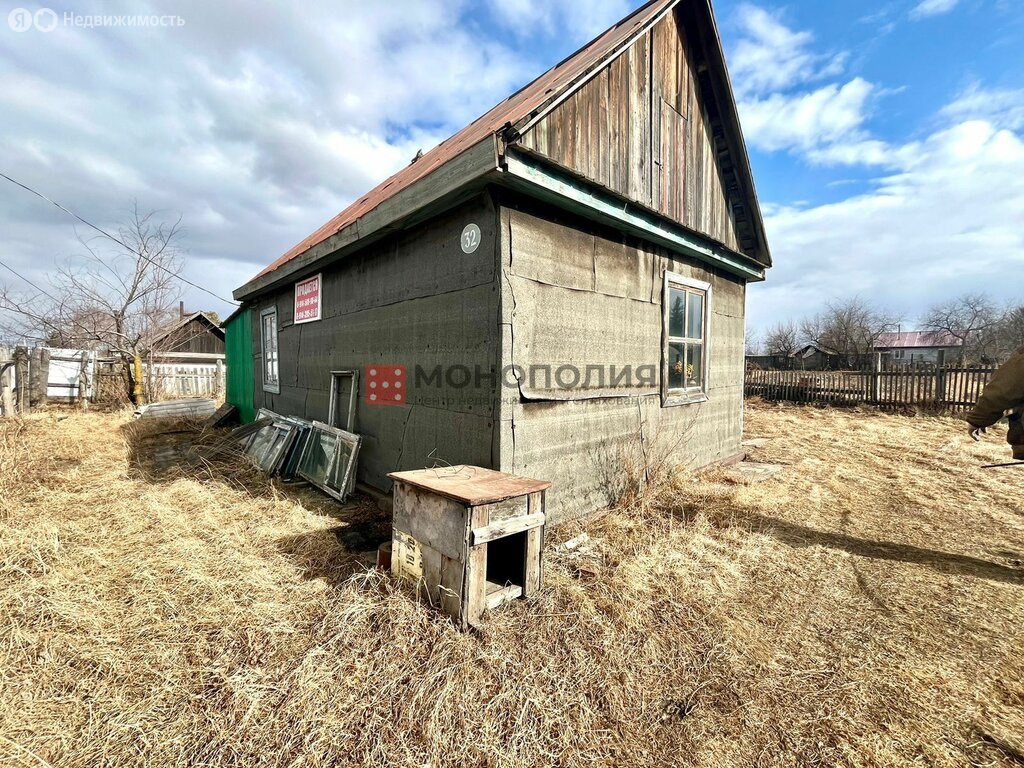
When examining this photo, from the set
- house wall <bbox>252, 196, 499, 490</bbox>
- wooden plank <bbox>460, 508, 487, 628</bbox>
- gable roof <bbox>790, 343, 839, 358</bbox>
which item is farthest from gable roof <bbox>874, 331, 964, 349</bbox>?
wooden plank <bbox>460, 508, 487, 628</bbox>

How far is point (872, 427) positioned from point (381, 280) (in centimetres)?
1187

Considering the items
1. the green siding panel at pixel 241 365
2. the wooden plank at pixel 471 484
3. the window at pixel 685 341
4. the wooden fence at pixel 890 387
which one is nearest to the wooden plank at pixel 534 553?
the wooden plank at pixel 471 484

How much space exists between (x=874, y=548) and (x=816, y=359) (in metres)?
47.1

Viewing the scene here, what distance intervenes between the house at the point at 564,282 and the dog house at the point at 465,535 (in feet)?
2.40

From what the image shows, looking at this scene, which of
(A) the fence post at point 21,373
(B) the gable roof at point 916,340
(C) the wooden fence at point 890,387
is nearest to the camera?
(A) the fence post at point 21,373

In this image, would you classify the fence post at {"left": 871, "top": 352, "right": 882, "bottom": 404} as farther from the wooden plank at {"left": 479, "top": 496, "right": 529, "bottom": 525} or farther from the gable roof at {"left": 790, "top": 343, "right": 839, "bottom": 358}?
the gable roof at {"left": 790, "top": 343, "right": 839, "bottom": 358}

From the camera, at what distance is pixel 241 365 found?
9.50 metres

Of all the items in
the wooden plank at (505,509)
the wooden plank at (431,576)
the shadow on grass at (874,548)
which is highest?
the wooden plank at (505,509)

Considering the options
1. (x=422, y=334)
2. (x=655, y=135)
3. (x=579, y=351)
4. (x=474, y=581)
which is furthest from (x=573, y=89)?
(x=474, y=581)

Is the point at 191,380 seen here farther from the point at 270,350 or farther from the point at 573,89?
the point at 573,89

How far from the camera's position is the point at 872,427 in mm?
10070

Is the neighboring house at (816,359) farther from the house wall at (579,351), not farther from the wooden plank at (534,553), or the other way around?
the wooden plank at (534,553)

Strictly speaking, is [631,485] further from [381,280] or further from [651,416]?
[381,280]

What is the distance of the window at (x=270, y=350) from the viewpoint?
7.58 metres
